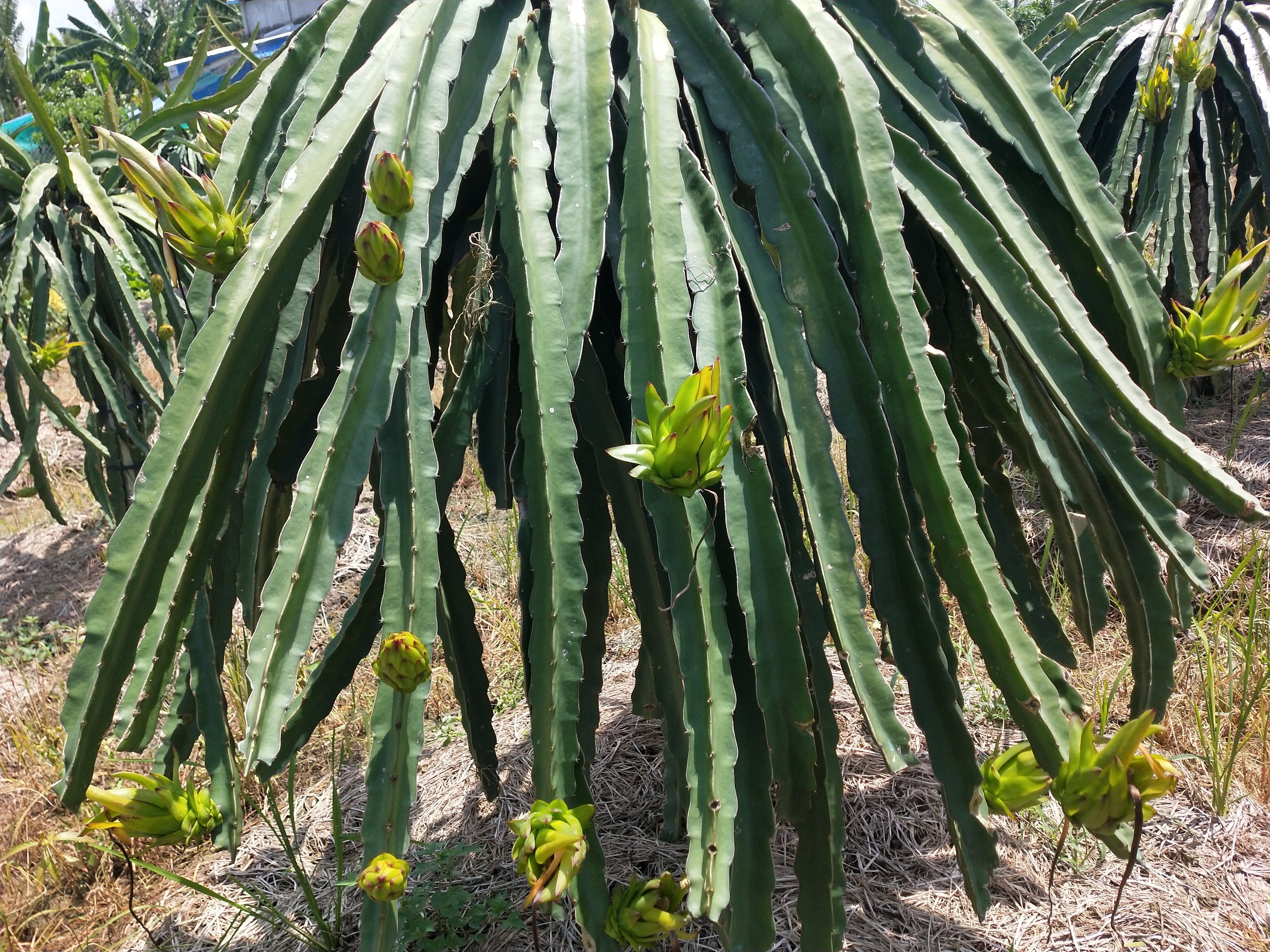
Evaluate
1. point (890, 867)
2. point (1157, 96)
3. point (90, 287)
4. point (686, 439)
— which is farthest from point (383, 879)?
point (90, 287)

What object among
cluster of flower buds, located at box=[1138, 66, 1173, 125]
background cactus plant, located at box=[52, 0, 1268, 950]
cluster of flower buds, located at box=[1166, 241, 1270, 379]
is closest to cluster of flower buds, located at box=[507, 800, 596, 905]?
→ background cactus plant, located at box=[52, 0, 1268, 950]

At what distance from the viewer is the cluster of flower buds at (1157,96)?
2357 mm

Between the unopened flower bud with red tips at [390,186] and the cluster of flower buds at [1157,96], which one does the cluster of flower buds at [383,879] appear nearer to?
the unopened flower bud with red tips at [390,186]

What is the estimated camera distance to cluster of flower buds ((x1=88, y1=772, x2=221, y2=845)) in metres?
1.02

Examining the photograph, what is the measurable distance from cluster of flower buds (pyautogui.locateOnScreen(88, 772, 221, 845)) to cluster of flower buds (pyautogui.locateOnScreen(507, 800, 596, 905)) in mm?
480

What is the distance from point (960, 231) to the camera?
1.14 meters

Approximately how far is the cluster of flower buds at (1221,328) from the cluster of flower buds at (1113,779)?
1.80ft

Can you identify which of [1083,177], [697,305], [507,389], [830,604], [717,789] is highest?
[1083,177]

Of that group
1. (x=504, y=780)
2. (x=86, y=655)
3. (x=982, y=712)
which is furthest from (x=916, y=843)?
(x=86, y=655)

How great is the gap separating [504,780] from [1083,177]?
163cm

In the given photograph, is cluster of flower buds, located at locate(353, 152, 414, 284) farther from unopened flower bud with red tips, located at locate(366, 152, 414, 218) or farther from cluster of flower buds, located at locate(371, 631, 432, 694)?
cluster of flower buds, located at locate(371, 631, 432, 694)

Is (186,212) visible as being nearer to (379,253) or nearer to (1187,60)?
(379,253)

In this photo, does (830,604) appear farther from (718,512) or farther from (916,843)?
(916,843)

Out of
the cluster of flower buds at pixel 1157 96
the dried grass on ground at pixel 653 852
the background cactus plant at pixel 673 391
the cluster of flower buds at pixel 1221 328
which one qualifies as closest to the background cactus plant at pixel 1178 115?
the cluster of flower buds at pixel 1157 96
